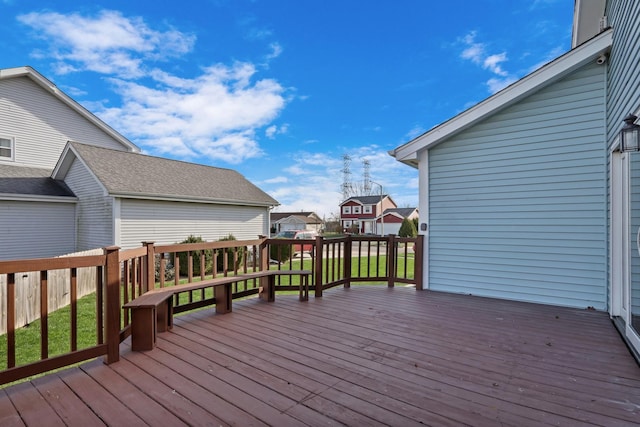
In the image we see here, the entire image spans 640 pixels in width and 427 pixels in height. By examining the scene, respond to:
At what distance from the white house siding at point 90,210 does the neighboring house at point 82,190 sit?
3 centimetres

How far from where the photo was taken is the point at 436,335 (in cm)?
324

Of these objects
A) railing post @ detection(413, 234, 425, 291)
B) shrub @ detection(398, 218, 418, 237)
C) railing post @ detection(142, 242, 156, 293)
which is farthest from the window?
shrub @ detection(398, 218, 418, 237)

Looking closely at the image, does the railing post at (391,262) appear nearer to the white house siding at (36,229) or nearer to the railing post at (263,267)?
the railing post at (263,267)

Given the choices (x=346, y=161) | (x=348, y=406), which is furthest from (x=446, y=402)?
(x=346, y=161)

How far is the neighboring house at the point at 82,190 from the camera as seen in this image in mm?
9492

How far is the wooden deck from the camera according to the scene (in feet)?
6.06

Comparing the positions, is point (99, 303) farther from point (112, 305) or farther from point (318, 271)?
point (318, 271)

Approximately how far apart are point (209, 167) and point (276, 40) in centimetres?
651

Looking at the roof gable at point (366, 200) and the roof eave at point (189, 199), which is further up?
→ the roof gable at point (366, 200)

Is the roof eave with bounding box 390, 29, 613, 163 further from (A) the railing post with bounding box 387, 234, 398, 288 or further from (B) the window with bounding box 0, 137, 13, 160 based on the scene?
(B) the window with bounding box 0, 137, 13, 160

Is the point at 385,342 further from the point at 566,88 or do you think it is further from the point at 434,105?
the point at 434,105

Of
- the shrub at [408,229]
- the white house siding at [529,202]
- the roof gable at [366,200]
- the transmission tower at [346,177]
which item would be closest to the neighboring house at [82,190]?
the white house siding at [529,202]

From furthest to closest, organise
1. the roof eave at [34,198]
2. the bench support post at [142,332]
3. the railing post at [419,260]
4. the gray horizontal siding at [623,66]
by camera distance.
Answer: the roof eave at [34,198], the railing post at [419,260], the bench support post at [142,332], the gray horizontal siding at [623,66]

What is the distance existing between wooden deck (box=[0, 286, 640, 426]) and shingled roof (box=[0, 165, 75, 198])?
979 cm
